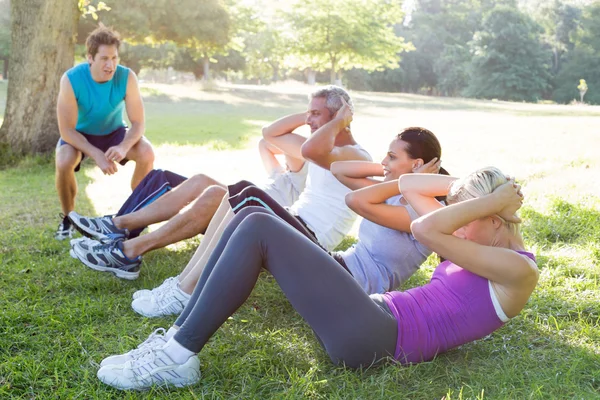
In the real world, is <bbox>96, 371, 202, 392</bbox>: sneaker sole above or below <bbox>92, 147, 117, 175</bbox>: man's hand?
below

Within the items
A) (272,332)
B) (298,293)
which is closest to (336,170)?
(272,332)

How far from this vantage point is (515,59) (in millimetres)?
48750

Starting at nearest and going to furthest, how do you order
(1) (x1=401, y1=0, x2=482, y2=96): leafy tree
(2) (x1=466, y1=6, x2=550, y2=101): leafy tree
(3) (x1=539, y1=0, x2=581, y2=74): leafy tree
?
(2) (x1=466, y1=6, x2=550, y2=101): leafy tree, (3) (x1=539, y1=0, x2=581, y2=74): leafy tree, (1) (x1=401, y1=0, x2=482, y2=96): leafy tree

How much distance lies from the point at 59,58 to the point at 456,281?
798cm

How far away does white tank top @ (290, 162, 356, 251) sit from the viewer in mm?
3721

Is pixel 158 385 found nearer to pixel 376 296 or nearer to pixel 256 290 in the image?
pixel 376 296

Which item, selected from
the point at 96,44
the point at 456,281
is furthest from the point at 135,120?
the point at 456,281

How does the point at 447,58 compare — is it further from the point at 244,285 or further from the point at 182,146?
the point at 244,285

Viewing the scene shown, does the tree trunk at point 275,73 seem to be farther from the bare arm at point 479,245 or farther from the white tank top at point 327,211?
the bare arm at point 479,245

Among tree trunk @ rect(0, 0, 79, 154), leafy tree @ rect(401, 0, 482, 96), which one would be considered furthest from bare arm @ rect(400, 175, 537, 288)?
leafy tree @ rect(401, 0, 482, 96)

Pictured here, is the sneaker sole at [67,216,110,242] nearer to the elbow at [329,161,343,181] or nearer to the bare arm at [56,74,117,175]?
the bare arm at [56,74,117,175]

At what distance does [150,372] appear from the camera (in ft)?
8.34

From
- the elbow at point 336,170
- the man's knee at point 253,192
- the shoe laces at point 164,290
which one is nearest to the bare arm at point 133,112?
the shoe laces at point 164,290

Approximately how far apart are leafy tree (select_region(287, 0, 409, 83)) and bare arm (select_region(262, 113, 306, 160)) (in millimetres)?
32604
